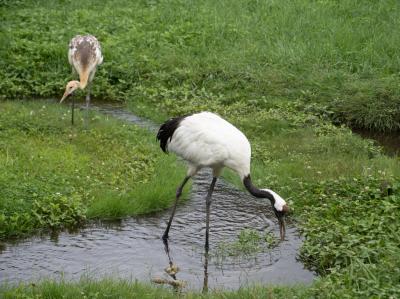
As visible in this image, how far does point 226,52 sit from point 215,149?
6.03 meters

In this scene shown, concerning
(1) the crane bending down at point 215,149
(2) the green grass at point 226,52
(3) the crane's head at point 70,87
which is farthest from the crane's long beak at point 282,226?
(3) the crane's head at point 70,87

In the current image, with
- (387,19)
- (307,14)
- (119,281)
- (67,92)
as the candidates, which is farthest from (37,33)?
(119,281)

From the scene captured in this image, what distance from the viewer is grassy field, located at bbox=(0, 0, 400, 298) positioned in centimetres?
827

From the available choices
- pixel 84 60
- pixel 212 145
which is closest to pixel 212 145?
pixel 212 145

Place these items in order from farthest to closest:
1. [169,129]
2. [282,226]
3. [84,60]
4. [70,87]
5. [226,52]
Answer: [226,52] < [84,60] < [70,87] < [169,129] < [282,226]

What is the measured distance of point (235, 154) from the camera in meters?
8.85

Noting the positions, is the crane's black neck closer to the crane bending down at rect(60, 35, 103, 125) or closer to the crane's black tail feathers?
the crane's black tail feathers

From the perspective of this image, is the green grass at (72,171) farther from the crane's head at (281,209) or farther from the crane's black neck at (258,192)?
the crane's head at (281,209)

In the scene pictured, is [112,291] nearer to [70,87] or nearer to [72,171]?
[72,171]

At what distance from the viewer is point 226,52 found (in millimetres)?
14680

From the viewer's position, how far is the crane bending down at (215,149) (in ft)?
29.0

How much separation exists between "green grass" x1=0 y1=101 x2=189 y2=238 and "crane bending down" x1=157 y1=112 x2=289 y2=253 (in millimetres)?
785

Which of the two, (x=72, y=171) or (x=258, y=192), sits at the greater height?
(x=258, y=192)

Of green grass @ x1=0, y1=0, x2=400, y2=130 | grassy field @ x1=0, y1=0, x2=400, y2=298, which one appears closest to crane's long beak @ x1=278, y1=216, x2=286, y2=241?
grassy field @ x1=0, y1=0, x2=400, y2=298
